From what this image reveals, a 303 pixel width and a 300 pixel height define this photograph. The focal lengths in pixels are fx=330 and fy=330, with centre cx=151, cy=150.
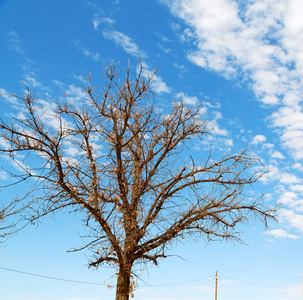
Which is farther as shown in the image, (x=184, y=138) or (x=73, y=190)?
(x=184, y=138)

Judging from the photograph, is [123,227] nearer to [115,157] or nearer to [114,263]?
[114,263]

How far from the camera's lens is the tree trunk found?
922 centimetres

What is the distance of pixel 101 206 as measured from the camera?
31.6 ft

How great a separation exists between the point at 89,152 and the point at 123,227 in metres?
2.49

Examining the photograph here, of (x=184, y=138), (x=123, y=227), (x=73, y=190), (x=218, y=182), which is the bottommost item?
(x=123, y=227)

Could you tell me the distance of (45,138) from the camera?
8.97m

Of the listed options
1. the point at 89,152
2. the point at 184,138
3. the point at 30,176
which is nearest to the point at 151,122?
the point at 184,138

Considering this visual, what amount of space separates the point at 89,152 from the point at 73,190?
4.11 ft

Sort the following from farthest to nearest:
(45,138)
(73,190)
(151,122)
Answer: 1. (151,122)
2. (73,190)
3. (45,138)

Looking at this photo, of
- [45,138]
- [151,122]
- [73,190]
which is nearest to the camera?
[45,138]

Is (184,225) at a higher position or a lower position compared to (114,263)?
higher

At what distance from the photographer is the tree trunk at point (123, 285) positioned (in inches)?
363

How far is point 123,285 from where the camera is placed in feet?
30.5

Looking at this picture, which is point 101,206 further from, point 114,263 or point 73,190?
point 114,263
